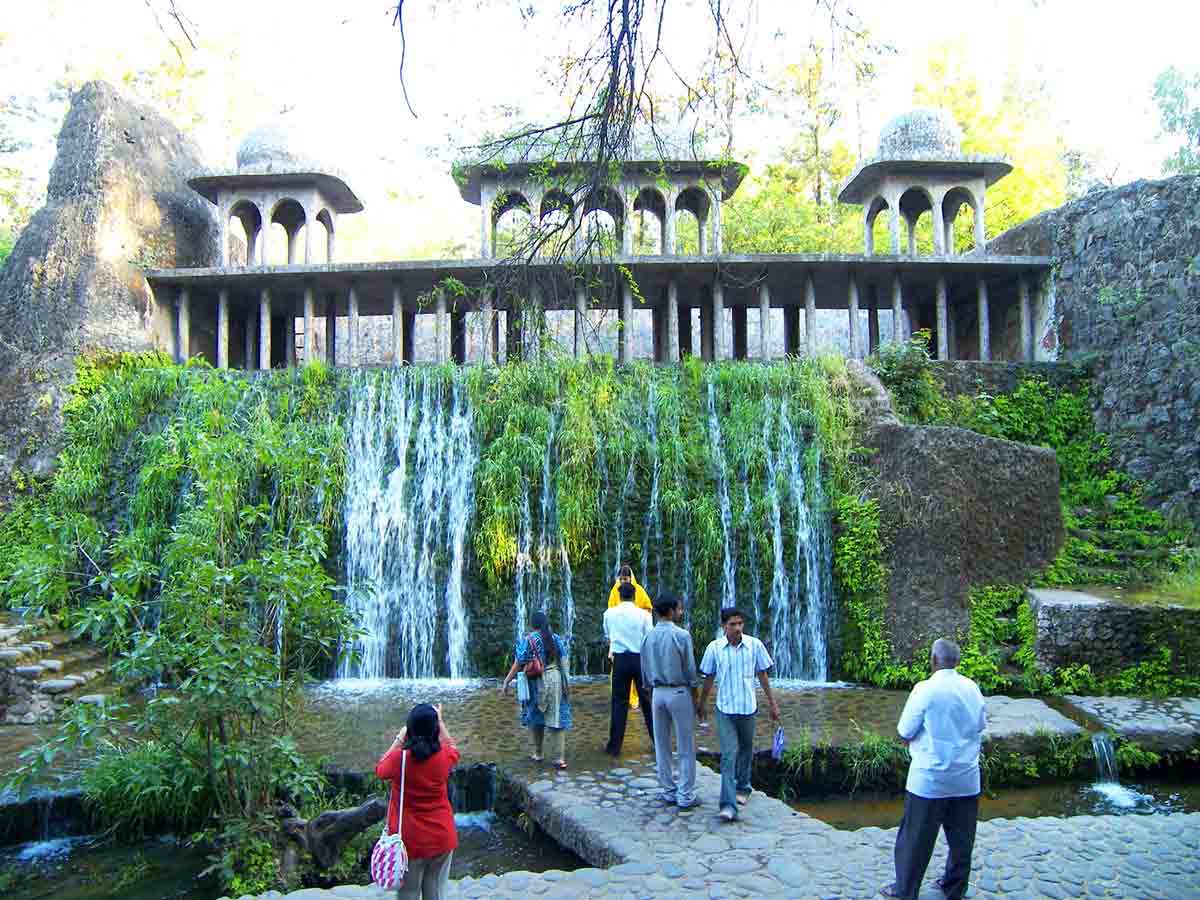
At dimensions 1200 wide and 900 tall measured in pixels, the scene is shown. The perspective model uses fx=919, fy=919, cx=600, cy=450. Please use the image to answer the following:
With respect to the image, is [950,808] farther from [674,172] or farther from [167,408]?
[674,172]

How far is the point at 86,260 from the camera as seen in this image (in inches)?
639

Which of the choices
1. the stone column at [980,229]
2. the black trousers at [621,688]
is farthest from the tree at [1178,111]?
the black trousers at [621,688]

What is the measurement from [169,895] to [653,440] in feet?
27.7

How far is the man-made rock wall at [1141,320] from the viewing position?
44.5 feet

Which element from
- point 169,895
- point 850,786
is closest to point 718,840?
point 850,786

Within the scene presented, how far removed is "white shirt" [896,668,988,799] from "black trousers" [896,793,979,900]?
7 centimetres

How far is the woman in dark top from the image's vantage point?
6922 millimetres

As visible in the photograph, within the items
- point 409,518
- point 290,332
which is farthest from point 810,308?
point 290,332

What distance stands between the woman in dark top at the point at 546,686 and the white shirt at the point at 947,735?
9.89 ft

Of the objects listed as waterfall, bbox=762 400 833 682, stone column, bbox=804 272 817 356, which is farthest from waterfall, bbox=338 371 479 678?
stone column, bbox=804 272 817 356

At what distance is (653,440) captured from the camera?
1289 cm

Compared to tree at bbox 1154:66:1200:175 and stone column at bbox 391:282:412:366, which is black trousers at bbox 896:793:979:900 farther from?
tree at bbox 1154:66:1200:175

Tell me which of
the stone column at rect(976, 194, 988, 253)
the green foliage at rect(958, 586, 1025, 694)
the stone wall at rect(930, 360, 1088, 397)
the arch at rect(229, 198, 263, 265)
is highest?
the arch at rect(229, 198, 263, 265)

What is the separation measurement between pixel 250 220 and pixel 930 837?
63.8 feet
